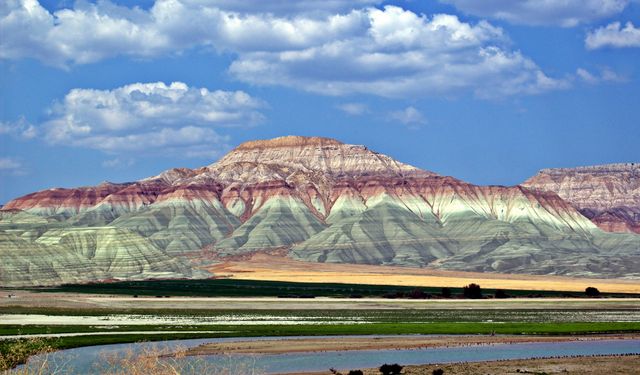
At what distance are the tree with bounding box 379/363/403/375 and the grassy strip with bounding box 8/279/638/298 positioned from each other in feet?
244

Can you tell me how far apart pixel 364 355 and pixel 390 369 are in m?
8.20

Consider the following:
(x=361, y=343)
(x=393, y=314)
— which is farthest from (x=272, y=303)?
(x=361, y=343)

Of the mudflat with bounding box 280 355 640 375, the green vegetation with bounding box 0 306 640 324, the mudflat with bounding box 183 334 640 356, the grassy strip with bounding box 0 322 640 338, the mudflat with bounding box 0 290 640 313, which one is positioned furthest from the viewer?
the mudflat with bounding box 0 290 640 313

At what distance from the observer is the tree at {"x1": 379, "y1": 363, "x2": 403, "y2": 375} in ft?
147

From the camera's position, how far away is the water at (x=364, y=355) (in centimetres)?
4878

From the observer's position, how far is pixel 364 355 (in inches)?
2101

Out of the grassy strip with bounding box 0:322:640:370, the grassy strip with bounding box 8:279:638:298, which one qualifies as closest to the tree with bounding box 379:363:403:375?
the grassy strip with bounding box 0:322:640:370

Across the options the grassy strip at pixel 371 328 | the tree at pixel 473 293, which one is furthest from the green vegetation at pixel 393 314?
the tree at pixel 473 293

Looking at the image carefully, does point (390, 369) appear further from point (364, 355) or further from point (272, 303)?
point (272, 303)

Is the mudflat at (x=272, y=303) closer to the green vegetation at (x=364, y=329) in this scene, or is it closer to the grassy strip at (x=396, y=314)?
the grassy strip at (x=396, y=314)

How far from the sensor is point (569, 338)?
64.4 meters

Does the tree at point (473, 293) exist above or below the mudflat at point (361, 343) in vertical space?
above

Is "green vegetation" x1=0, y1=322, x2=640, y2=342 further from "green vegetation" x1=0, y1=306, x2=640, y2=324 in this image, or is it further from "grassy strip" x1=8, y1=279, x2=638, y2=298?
"grassy strip" x1=8, y1=279, x2=638, y2=298

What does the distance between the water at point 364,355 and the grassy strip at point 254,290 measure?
6071cm
